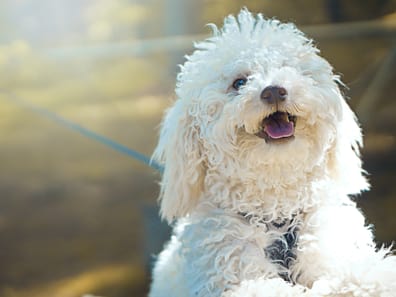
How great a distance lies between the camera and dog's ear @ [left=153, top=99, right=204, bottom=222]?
2.42m

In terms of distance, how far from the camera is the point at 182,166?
243 cm

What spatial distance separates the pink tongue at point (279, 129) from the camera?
7.31 ft

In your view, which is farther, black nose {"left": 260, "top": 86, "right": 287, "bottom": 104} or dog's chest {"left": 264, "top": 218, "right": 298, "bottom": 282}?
dog's chest {"left": 264, "top": 218, "right": 298, "bottom": 282}

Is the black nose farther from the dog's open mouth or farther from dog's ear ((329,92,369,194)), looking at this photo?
dog's ear ((329,92,369,194))

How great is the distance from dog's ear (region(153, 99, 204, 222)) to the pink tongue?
0.90ft

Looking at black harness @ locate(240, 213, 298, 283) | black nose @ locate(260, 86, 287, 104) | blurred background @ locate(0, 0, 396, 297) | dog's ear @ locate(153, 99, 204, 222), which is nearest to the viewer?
black nose @ locate(260, 86, 287, 104)

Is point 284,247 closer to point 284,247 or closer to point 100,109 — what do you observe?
point 284,247

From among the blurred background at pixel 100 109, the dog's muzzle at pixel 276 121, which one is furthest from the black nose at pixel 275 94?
the blurred background at pixel 100 109

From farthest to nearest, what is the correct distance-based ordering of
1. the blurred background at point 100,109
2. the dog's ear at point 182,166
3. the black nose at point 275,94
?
the blurred background at point 100,109 → the dog's ear at point 182,166 → the black nose at point 275,94

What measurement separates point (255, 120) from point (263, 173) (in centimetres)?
19

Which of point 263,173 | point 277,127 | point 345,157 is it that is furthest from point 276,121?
point 345,157

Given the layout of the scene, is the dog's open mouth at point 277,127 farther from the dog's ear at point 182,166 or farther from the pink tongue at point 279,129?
the dog's ear at point 182,166

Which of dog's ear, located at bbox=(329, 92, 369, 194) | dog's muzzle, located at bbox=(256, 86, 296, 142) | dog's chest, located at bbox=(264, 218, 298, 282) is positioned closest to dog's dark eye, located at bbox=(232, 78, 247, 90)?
dog's muzzle, located at bbox=(256, 86, 296, 142)

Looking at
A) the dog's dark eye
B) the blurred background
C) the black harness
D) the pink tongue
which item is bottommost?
the black harness
